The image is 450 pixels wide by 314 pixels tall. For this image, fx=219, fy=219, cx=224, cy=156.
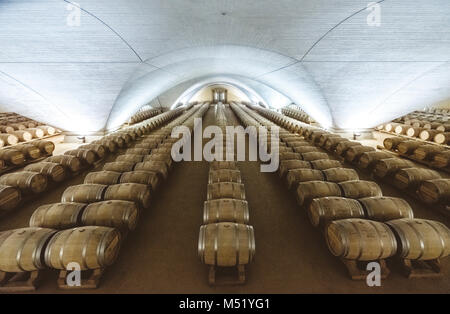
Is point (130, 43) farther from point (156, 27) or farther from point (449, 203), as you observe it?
point (449, 203)

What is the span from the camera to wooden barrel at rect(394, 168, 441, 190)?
4.75 meters

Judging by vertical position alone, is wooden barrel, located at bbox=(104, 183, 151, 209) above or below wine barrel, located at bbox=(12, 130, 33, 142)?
below

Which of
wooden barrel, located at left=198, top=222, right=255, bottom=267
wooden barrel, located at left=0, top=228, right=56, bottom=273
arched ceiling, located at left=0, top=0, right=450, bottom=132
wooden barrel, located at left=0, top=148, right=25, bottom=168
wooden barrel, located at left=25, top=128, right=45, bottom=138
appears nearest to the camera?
wooden barrel, located at left=0, top=228, right=56, bottom=273

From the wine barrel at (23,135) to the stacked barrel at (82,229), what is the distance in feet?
27.2

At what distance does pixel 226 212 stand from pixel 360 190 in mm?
2641

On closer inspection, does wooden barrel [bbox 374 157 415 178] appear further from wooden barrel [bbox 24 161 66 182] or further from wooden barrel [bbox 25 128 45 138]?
wooden barrel [bbox 25 128 45 138]

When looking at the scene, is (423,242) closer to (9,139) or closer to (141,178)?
(141,178)

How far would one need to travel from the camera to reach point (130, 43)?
708cm

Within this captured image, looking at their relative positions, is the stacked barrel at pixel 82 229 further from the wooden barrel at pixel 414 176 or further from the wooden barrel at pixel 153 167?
the wooden barrel at pixel 414 176

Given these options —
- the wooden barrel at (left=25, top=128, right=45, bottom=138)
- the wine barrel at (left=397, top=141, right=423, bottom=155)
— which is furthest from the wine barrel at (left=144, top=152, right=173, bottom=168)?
the wooden barrel at (left=25, top=128, right=45, bottom=138)

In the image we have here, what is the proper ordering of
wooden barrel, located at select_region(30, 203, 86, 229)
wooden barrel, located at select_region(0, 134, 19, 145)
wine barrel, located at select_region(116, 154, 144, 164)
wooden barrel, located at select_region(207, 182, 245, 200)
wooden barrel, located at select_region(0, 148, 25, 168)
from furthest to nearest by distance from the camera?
1. wooden barrel, located at select_region(0, 134, 19, 145)
2. wooden barrel, located at select_region(0, 148, 25, 168)
3. wine barrel, located at select_region(116, 154, 144, 164)
4. wooden barrel, located at select_region(207, 182, 245, 200)
5. wooden barrel, located at select_region(30, 203, 86, 229)

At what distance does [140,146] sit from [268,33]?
18.5 feet

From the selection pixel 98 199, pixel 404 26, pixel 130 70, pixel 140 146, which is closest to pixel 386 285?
pixel 98 199

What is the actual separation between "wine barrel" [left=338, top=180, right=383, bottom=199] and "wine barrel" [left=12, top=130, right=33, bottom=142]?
13.0 m
